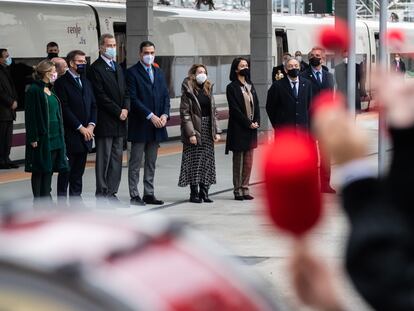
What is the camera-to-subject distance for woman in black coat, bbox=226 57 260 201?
50.8ft

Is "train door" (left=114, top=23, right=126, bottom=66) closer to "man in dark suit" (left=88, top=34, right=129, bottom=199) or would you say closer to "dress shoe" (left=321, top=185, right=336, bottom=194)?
"dress shoe" (left=321, top=185, right=336, bottom=194)

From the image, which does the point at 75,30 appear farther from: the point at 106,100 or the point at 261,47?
the point at 106,100

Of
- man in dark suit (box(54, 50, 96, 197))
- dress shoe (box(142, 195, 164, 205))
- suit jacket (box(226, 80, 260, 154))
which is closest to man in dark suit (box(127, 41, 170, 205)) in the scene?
dress shoe (box(142, 195, 164, 205))

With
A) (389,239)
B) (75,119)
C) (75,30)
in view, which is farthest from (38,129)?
(389,239)

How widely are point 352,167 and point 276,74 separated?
2123 centimetres

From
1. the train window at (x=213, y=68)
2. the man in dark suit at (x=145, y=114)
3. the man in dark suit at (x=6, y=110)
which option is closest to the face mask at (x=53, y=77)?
the man in dark suit at (x=145, y=114)

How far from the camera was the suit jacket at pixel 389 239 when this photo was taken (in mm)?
2582

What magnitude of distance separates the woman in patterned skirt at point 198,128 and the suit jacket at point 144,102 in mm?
271

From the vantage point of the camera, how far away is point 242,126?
1562 cm

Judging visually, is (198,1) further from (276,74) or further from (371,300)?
(371,300)

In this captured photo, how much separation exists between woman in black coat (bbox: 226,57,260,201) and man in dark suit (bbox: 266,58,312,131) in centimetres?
24

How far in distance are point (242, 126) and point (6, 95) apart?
5.76 meters

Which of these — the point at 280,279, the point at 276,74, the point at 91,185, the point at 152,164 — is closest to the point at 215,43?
the point at 276,74

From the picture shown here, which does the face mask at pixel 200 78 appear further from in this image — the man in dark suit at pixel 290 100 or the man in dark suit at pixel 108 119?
the man in dark suit at pixel 290 100
